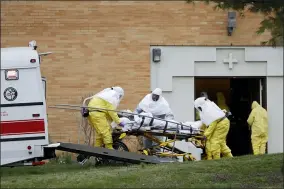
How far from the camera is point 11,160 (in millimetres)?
11750

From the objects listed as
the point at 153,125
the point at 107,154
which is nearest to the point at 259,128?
the point at 153,125

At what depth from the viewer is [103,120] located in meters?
14.5

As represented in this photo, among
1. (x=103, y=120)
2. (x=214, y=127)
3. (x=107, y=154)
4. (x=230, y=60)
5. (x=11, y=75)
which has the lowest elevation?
(x=107, y=154)

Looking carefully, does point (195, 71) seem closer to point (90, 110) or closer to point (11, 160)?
point (90, 110)

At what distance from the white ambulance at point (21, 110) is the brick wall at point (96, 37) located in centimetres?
631

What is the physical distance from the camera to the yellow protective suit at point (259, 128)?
59.2 feet

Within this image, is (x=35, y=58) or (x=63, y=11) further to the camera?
(x=63, y=11)

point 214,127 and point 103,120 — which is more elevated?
point 103,120

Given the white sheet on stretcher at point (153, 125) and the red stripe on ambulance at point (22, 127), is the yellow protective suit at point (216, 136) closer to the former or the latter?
the white sheet on stretcher at point (153, 125)

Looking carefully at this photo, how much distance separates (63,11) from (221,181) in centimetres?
941

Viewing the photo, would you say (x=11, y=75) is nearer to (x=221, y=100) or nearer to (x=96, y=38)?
(x=96, y=38)

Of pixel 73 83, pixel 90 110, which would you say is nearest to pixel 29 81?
pixel 90 110

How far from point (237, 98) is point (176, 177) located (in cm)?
1129

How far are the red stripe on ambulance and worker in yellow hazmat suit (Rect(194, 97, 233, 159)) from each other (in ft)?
15.1
